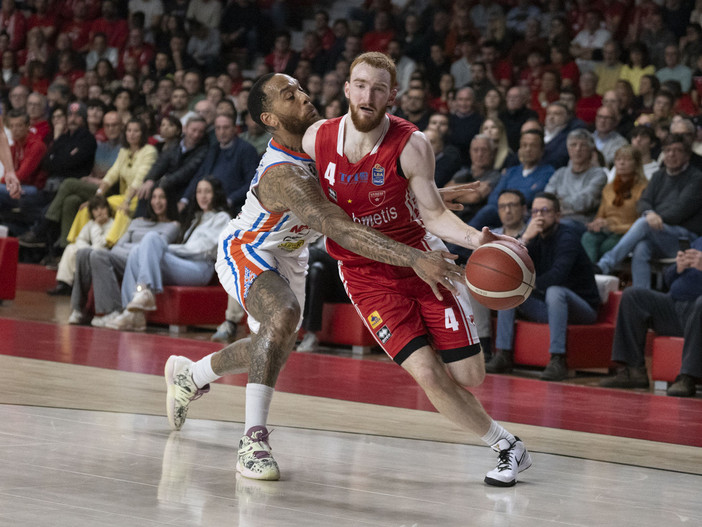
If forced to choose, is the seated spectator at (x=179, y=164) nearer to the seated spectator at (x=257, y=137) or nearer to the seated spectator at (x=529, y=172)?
the seated spectator at (x=257, y=137)

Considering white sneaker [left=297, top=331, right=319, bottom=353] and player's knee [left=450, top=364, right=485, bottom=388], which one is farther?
white sneaker [left=297, top=331, right=319, bottom=353]

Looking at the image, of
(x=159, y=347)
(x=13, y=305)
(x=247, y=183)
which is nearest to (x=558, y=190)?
(x=247, y=183)

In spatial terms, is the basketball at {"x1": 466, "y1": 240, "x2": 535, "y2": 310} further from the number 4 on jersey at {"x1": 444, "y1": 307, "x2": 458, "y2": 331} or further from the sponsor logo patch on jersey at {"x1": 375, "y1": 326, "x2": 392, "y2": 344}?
the sponsor logo patch on jersey at {"x1": 375, "y1": 326, "x2": 392, "y2": 344}

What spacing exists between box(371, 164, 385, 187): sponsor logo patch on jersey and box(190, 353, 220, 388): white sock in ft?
4.02

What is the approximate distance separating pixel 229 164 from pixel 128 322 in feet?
6.08

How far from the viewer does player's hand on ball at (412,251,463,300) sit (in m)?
3.49

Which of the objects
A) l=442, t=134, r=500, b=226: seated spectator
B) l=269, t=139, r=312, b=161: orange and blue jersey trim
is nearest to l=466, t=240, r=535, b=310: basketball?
l=269, t=139, r=312, b=161: orange and blue jersey trim

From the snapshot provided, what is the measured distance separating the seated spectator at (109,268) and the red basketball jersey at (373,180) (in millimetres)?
4801

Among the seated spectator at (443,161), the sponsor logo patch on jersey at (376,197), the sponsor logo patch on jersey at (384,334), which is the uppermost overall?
the seated spectator at (443,161)

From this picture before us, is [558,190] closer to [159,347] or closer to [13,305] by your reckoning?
[159,347]

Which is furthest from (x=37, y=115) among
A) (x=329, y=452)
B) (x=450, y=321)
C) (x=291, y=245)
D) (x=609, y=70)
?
(x=450, y=321)

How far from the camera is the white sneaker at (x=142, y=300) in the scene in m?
8.20

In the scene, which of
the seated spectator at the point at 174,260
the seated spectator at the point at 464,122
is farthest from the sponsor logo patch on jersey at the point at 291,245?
the seated spectator at the point at 464,122

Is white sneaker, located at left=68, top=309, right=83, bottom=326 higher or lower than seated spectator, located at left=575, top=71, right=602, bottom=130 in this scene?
lower
